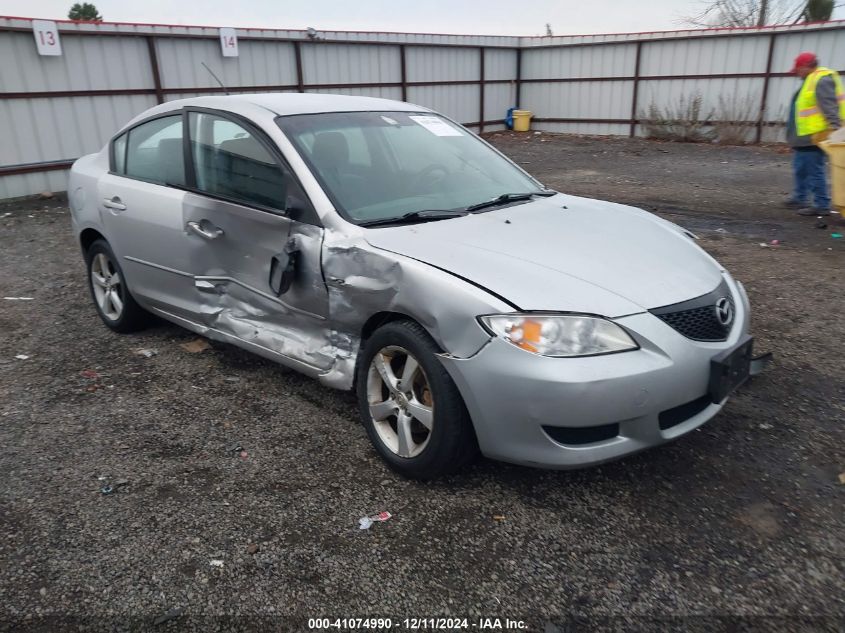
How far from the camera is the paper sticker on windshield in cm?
423

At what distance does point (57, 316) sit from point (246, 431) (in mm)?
2936

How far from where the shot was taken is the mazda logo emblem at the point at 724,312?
2.98m

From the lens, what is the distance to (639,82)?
59.5ft

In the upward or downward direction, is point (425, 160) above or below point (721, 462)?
above

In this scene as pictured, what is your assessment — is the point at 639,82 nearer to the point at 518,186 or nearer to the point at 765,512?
the point at 518,186

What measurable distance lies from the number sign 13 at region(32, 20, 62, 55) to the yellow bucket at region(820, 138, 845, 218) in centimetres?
1135

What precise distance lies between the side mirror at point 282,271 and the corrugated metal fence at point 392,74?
31.8ft

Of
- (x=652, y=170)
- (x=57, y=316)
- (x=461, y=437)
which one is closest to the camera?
(x=461, y=437)

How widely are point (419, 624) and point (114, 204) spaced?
366cm

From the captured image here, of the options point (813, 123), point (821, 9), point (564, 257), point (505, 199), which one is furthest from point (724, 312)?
point (821, 9)

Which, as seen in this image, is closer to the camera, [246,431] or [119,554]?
[119,554]

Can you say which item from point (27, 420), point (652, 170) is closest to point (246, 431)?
point (27, 420)

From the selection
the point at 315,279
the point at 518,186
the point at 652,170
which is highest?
the point at 518,186

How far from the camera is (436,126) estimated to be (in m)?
4.30
